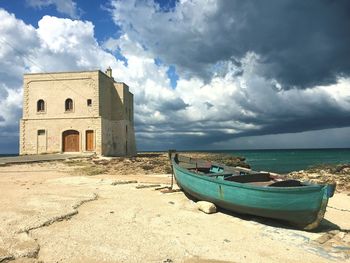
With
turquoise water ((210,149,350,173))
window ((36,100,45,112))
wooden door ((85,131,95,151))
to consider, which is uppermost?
window ((36,100,45,112))

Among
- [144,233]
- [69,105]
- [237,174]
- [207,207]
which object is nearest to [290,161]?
[69,105]

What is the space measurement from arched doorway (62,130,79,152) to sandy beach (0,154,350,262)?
844 inches

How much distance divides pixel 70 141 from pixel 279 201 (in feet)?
89.6

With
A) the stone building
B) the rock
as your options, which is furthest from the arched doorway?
the rock

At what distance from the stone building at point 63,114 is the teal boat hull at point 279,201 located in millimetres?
24272

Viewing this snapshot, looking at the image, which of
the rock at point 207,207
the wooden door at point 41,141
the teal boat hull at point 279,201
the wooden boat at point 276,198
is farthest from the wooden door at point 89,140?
the teal boat hull at point 279,201

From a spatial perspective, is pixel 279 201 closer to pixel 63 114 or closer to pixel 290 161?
pixel 63 114

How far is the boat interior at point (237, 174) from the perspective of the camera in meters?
8.52

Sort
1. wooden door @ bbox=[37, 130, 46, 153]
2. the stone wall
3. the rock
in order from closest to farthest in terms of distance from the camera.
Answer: the rock
the stone wall
wooden door @ bbox=[37, 130, 46, 153]

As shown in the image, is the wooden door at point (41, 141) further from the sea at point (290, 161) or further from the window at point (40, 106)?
the sea at point (290, 161)

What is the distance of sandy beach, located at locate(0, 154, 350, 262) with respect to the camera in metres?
5.87

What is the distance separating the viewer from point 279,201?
24.8 ft

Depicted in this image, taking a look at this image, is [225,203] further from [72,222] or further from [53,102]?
[53,102]

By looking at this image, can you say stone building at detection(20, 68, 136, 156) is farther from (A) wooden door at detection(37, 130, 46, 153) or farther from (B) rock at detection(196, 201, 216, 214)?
(B) rock at detection(196, 201, 216, 214)
